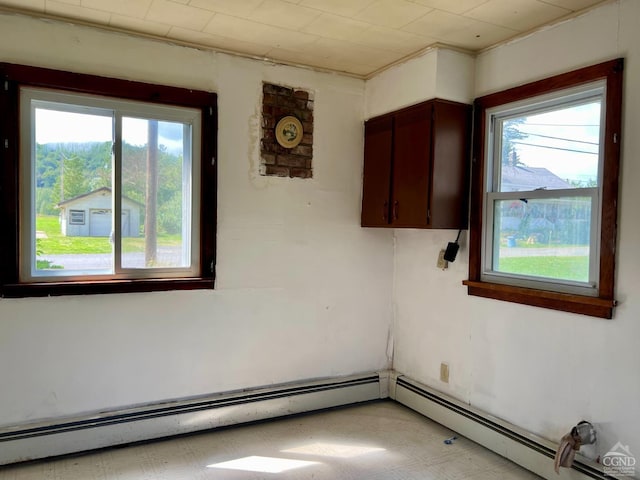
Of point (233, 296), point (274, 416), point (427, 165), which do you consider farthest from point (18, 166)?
point (427, 165)

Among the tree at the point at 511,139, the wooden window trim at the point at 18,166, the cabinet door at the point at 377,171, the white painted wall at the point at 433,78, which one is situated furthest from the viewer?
the cabinet door at the point at 377,171

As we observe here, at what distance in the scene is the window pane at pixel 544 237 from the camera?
2.37 m

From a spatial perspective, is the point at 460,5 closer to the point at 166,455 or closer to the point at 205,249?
the point at 205,249

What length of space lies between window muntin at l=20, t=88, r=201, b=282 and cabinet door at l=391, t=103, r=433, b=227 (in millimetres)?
1289

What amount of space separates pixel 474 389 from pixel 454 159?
4.73 ft

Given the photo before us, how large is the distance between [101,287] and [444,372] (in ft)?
7.28

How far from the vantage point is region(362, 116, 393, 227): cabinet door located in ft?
10.5

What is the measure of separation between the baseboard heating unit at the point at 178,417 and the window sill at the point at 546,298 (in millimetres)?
1141

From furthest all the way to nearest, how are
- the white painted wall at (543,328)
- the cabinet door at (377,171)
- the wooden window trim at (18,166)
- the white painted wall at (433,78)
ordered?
the cabinet door at (377,171) < the white painted wall at (433,78) < the wooden window trim at (18,166) < the white painted wall at (543,328)

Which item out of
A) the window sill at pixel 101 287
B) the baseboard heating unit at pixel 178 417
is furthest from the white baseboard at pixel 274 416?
the window sill at pixel 101 287

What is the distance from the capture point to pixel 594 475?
220cm

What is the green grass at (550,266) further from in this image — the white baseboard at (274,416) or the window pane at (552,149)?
the white baseboard at (274,416)

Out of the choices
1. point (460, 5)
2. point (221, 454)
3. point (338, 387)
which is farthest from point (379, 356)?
point (460, 5)

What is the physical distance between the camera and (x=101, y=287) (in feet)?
8.63
